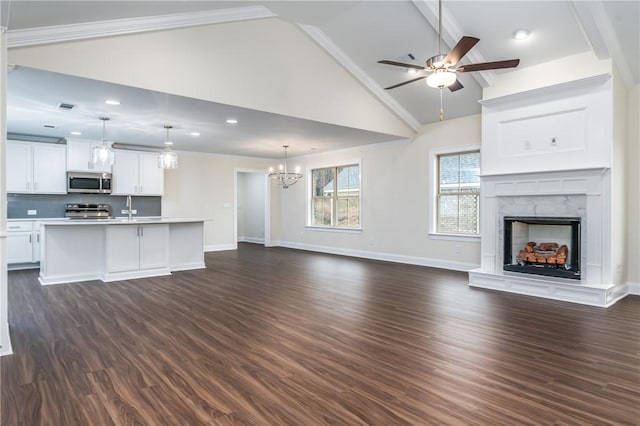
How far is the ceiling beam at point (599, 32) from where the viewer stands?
425 cm

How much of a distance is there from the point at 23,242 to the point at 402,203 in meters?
7.47

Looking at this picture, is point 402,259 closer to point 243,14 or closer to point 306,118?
Answer: point 306,118

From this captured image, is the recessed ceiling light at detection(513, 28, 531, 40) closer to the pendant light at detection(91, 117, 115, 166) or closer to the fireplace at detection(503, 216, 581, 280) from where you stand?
the fireplace at detection(503, 216, 581, 280)

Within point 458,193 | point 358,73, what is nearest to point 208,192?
point 358,73

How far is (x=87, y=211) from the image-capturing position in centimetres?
810

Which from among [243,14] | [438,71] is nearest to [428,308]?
[438,71]

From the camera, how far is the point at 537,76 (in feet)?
17.4

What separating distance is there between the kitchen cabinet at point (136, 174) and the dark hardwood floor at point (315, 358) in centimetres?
355

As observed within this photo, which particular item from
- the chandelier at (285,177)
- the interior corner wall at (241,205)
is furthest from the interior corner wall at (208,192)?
the interior corner wall at (241,205)

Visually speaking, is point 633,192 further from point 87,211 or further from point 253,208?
point 87,211

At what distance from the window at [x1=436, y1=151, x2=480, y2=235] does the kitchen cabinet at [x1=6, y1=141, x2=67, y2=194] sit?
7639 millimetres

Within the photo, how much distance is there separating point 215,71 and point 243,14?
2.84 ft

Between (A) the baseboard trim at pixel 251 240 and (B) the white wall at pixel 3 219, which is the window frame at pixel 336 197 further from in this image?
(B) the white wall at pixel 3 219

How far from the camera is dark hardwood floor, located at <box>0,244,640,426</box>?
2217mm
